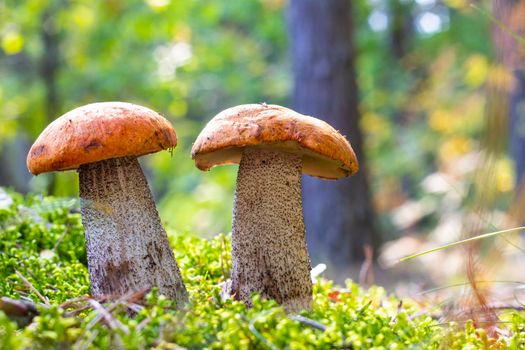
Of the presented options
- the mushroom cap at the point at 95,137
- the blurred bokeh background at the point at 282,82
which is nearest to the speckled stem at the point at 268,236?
the mushroom cap at the point at 95,137

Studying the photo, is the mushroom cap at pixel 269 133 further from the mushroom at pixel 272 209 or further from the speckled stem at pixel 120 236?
the speckled stem at pixel 120 236

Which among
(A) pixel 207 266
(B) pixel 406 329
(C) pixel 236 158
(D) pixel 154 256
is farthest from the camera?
(A) pixel 207 266

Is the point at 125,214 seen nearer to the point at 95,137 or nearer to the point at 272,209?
the point at 95,137

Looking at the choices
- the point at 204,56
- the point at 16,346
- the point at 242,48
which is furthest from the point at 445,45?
the point at 16,346

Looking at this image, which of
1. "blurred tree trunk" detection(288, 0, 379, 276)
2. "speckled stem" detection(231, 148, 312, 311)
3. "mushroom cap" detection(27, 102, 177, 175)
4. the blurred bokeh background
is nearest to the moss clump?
"speckled stem" detection(231, 148, 312, 311)

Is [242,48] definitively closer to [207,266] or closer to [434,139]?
[434,139]

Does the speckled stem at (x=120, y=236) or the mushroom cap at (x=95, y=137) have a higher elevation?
the mushroom cap at (x=95, y=137)
